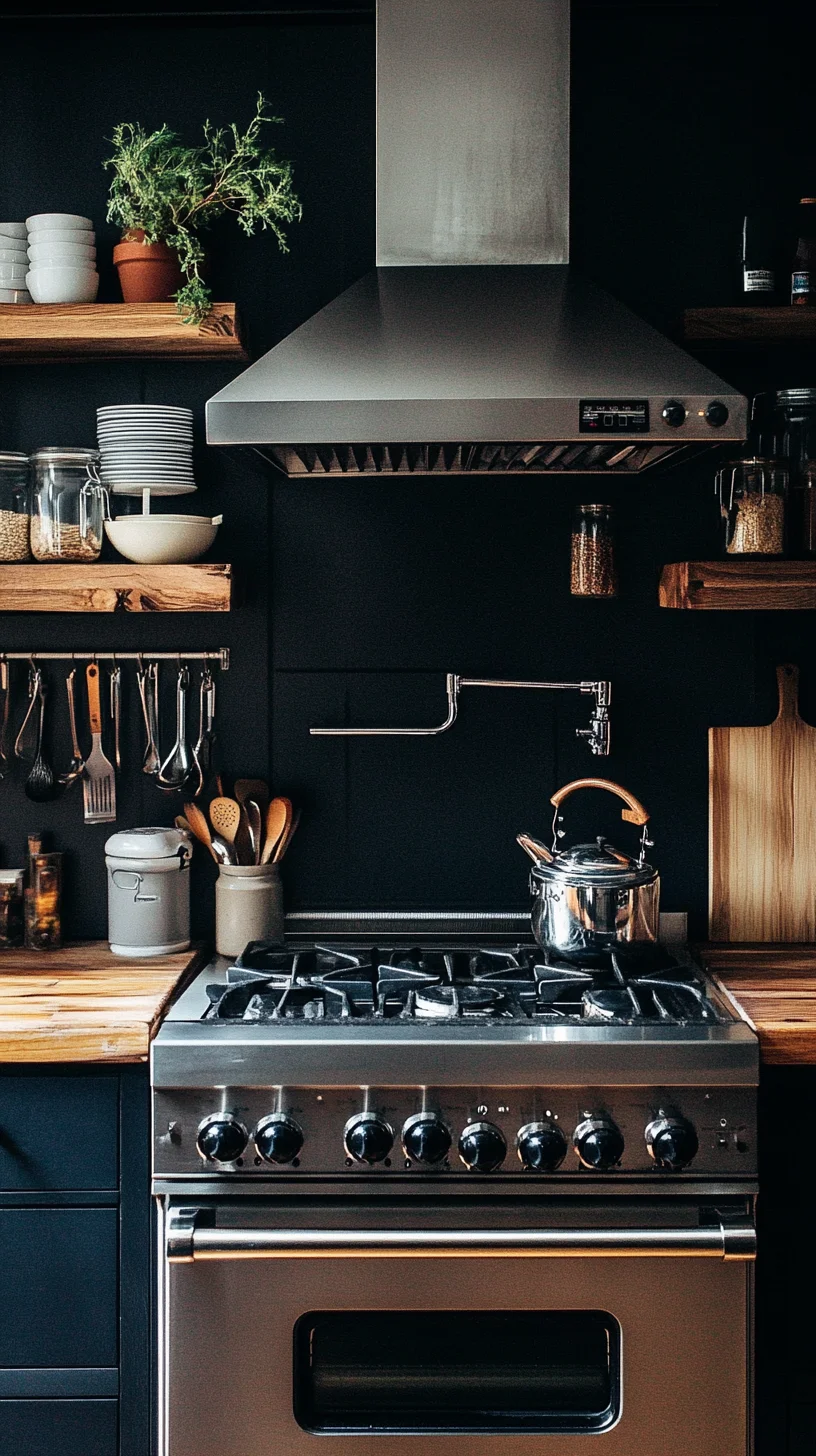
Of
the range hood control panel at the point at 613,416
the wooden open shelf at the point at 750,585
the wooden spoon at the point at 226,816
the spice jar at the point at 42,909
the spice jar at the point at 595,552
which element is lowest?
the spice jar at the point at 42,909

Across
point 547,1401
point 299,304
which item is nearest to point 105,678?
point 299,304

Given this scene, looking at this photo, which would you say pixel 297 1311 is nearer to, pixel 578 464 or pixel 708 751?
pixel 708 751

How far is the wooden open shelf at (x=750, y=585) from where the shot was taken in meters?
2.22

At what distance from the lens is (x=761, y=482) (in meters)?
2.27

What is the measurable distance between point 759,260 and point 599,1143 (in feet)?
5.17

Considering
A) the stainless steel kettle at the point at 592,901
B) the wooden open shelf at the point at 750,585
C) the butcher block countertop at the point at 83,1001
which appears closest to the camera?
the butcher block countertop at the point at 83,1001

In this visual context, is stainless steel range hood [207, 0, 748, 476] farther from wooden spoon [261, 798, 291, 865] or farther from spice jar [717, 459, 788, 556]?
wooden spoon [261, 798, 291, 865]

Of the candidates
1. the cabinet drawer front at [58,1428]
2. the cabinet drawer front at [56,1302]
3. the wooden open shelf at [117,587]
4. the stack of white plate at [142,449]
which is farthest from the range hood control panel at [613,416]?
the cabinet drawer front at [58,1428]

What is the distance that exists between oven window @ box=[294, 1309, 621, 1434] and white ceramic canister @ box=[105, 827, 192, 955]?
76 cm

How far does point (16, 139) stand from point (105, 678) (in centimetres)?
105

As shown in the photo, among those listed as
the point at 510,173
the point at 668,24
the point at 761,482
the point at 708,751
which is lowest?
the point at 708,751

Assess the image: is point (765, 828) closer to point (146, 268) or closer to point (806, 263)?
point (806, 263)

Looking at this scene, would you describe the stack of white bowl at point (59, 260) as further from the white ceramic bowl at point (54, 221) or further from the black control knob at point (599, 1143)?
the black control knob at point (599, 1143)

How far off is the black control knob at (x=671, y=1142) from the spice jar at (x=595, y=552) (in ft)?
3.26
